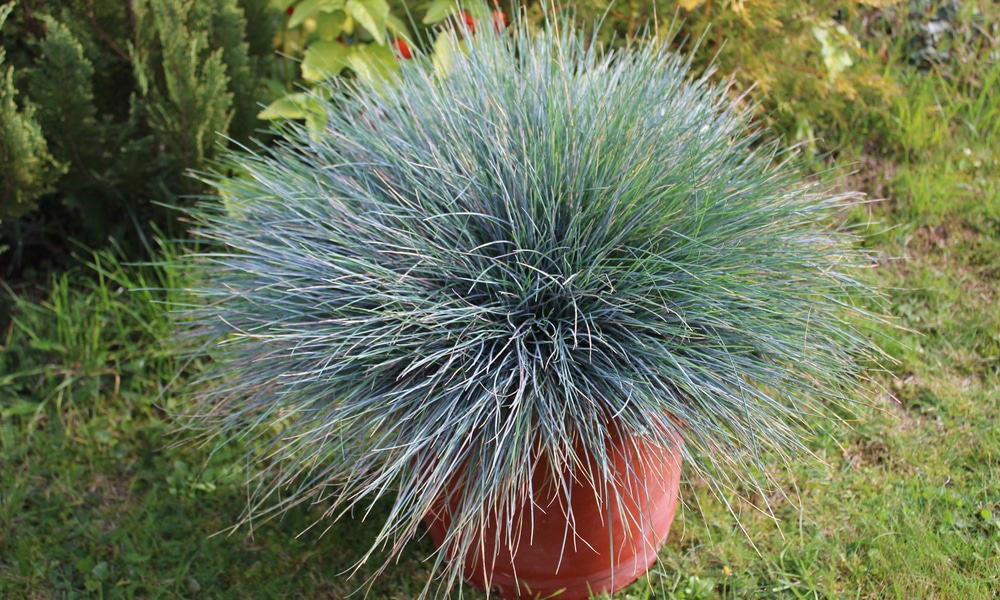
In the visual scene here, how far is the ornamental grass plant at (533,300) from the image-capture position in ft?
5.22

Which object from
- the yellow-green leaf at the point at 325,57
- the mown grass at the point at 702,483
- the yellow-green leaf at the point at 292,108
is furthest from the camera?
→ the yellow-green leaf at the point at 325,57

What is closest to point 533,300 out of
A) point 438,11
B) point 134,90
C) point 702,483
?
point 702,483

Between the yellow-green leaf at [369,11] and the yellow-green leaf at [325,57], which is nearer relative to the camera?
the yellow-green leaf at [369,11]

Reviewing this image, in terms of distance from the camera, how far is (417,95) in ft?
6.35

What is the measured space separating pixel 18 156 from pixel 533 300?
1741mm

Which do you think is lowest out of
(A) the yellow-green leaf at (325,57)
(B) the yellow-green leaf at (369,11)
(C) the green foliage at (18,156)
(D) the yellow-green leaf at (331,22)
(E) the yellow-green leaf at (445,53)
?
(C) the green foliage at (18,156)

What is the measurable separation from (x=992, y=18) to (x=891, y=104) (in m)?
0.77

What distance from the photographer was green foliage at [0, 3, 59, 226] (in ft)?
8.00

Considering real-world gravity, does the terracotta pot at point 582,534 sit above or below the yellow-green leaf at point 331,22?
below

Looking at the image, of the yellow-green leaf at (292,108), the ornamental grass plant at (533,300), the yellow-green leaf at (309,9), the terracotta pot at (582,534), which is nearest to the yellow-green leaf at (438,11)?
the yellow-green leaf at (309,9)

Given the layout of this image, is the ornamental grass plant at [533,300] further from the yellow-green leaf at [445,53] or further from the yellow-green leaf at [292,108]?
the yellow-green leaf at [292,108]

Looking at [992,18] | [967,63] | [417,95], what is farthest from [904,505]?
[992,18]

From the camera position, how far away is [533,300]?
1.74 m

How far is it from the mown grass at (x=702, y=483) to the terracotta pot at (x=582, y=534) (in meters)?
0.15
